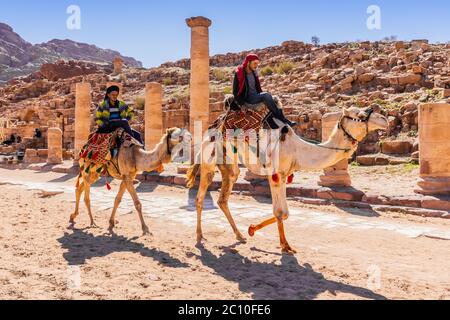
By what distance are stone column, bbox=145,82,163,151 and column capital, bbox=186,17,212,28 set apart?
433 centimetres

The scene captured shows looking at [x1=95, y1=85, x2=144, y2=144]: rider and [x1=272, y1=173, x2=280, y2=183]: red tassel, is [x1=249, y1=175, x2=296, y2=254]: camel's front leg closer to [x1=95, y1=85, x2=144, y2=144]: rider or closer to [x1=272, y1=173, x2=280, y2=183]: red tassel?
[x1=272, y1=173, x2=280, y2=183]: red tassel

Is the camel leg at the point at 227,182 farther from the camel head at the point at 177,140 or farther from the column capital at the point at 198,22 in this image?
the column capital at the point at 198,22

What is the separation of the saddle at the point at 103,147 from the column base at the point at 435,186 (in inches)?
270

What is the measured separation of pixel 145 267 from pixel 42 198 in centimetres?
806

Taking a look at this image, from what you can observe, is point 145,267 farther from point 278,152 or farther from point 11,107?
point 11,107

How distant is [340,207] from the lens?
9820 millimetres

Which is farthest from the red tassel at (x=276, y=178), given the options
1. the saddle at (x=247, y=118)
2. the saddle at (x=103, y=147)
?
the saddle at (x=103, y=147)

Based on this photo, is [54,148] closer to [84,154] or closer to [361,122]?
[84,154]

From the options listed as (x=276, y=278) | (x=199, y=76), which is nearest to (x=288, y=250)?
(x=276, y=278)

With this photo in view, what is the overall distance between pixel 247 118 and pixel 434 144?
621 centimetres

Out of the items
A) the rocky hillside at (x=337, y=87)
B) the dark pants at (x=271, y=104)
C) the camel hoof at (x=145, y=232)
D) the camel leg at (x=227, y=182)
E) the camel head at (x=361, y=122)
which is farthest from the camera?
the rocky hillside at (x=337, y=87)

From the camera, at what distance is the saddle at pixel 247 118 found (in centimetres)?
602
